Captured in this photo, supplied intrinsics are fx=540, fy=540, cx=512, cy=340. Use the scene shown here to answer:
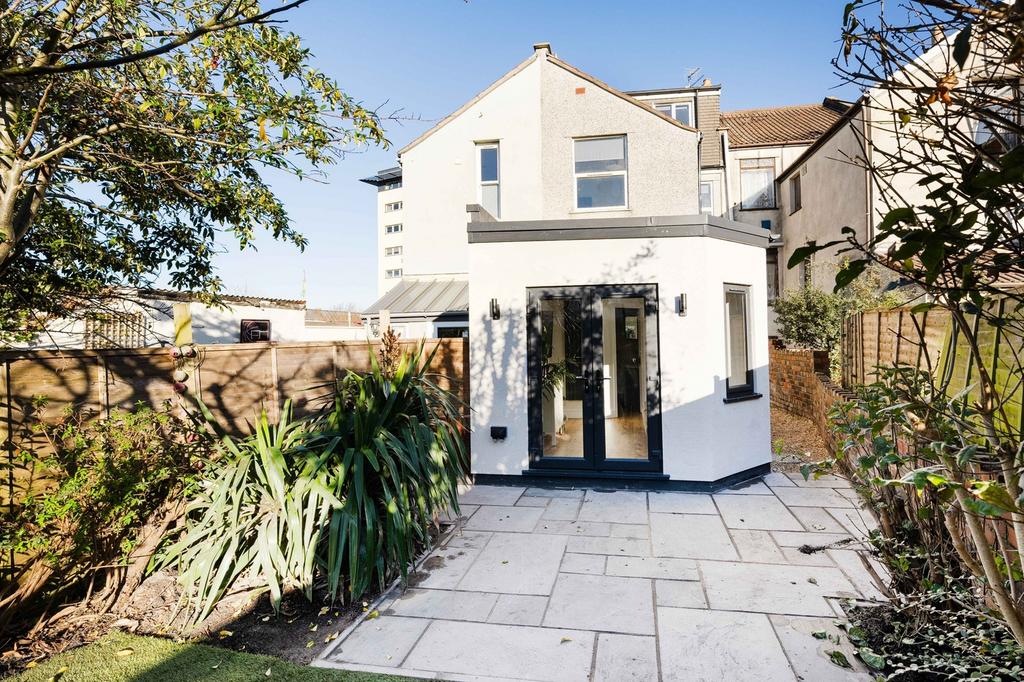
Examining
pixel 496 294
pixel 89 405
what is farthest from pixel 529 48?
pixel 89 405

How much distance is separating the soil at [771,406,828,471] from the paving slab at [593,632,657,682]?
14.1 feet

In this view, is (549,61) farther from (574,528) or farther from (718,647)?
(718,647)

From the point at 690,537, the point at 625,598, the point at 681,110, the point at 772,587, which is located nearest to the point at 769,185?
the point at 681,110

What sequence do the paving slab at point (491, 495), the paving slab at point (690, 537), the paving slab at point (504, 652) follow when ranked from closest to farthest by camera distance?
1. the paving slab at point (504, 652)
2. the paving slab at point (690, 537)
3. the paving slab at point (491, 495)

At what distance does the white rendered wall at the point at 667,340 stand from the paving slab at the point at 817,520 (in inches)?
44.6

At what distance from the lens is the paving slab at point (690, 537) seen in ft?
16.0

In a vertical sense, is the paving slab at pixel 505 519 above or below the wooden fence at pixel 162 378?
below

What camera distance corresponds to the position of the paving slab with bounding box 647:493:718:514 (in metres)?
6.11

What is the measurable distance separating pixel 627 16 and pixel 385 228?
4047 cm

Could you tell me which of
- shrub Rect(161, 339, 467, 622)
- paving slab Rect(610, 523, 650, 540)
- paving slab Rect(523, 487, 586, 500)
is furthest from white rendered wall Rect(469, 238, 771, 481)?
→ shrub Rect(161, 339, 467, 622)

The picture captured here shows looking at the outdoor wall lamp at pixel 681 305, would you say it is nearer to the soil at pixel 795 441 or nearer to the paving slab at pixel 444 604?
the soil at pixel 795 441

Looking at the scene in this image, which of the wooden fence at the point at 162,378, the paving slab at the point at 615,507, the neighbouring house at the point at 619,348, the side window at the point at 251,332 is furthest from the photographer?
the side window at the point at 251,332

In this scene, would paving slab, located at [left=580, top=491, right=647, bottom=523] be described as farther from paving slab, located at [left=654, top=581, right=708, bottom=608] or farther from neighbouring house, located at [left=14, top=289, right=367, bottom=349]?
neighbouring house, located at [left=14, top=289, right=367, bottom=349]

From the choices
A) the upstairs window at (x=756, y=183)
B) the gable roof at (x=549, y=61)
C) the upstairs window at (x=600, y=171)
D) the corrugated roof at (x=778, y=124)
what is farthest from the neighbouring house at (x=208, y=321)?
the corrugated roof at (x=778, y=124)
